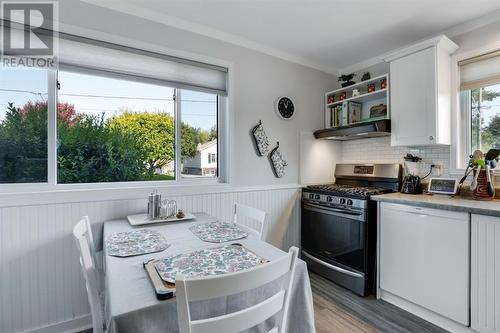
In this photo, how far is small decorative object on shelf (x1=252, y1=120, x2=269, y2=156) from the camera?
273 cm

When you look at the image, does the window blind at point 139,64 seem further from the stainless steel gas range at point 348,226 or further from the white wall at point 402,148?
the white wall at point 402,148

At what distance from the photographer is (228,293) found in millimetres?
740

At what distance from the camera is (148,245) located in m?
1.34

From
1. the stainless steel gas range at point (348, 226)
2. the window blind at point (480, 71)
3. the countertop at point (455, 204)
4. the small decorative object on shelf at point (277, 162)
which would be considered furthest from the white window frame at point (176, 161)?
the window blind at point (480, 71)

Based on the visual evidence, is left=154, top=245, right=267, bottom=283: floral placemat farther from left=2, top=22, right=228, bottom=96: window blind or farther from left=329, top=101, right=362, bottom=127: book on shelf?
left=329, top=101, right=362, bottom=127: book on shelf

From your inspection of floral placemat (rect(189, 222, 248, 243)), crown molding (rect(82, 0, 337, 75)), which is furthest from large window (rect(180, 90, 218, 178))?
floral placemat (rect(189, 222, 248, 243))

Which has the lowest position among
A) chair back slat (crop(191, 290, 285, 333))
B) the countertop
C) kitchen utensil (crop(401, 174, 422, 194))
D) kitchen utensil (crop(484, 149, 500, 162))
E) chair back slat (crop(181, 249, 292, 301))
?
chair back slat (crop(191, 290, 285, 333))

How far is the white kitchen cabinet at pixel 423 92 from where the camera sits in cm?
225

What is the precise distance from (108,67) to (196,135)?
92cm

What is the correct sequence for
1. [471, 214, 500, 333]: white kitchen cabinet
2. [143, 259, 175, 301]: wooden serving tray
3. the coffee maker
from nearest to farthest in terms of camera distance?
1. [143, 259, 175, 301]: wooden serving tray
2. [471, 214, 500, 333]: white kitchen cabinet
3. the coffee maker

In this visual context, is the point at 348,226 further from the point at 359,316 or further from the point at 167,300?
the point at 167,300

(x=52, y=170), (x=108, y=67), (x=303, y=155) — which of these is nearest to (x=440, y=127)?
(x=303, y=155)

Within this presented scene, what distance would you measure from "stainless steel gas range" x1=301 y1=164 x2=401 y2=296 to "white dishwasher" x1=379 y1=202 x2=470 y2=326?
0.42 feet

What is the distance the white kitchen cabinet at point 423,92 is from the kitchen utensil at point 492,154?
1.01 feet
